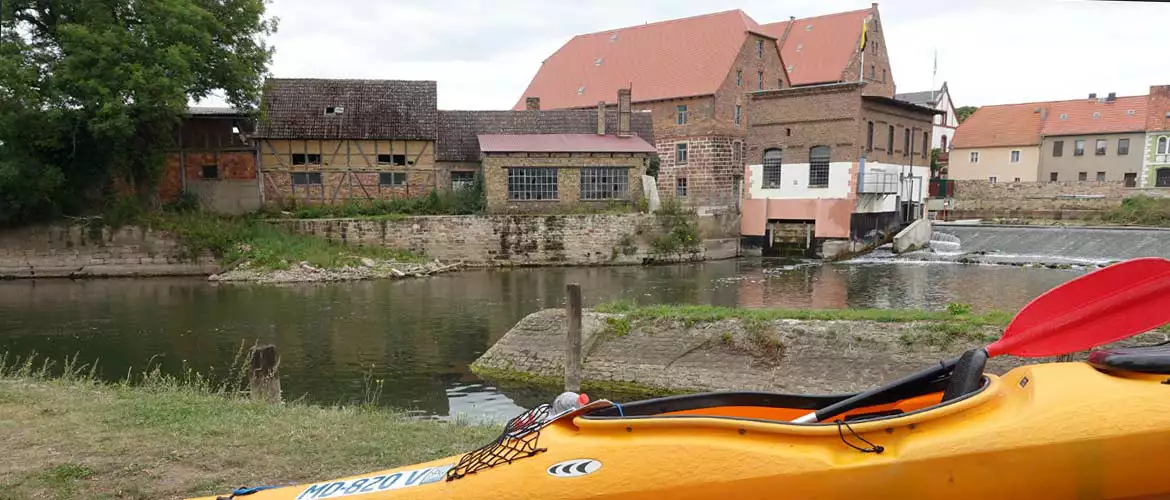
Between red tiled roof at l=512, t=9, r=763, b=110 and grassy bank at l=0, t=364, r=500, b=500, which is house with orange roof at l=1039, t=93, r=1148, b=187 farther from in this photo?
grassy bank at l=0, t=364, r=500, b=500

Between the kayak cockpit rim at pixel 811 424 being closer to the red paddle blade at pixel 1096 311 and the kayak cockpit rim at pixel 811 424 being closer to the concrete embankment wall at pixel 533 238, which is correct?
the red paddle blade at pixel 1096 311

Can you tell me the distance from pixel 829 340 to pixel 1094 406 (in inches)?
299

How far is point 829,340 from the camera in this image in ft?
30.9

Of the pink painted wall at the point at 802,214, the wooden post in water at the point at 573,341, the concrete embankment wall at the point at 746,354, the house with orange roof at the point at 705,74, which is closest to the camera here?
the concrete embankment wall at the point at 746,354

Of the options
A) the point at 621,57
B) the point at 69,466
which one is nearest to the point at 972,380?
the point at 69,466

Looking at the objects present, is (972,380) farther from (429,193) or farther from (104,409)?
(429,193)

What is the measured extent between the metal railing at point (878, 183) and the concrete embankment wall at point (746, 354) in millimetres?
21899

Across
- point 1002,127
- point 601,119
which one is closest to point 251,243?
point 601,119

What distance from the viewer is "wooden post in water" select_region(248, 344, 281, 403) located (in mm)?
7173

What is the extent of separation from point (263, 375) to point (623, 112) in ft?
87.0

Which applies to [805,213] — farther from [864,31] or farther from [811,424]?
[811,424]

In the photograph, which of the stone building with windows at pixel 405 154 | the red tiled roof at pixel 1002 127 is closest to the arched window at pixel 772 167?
the stone building with windows at pixel 405 154

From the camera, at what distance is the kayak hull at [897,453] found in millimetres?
2084

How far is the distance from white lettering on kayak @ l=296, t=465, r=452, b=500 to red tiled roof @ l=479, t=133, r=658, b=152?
26640mm
